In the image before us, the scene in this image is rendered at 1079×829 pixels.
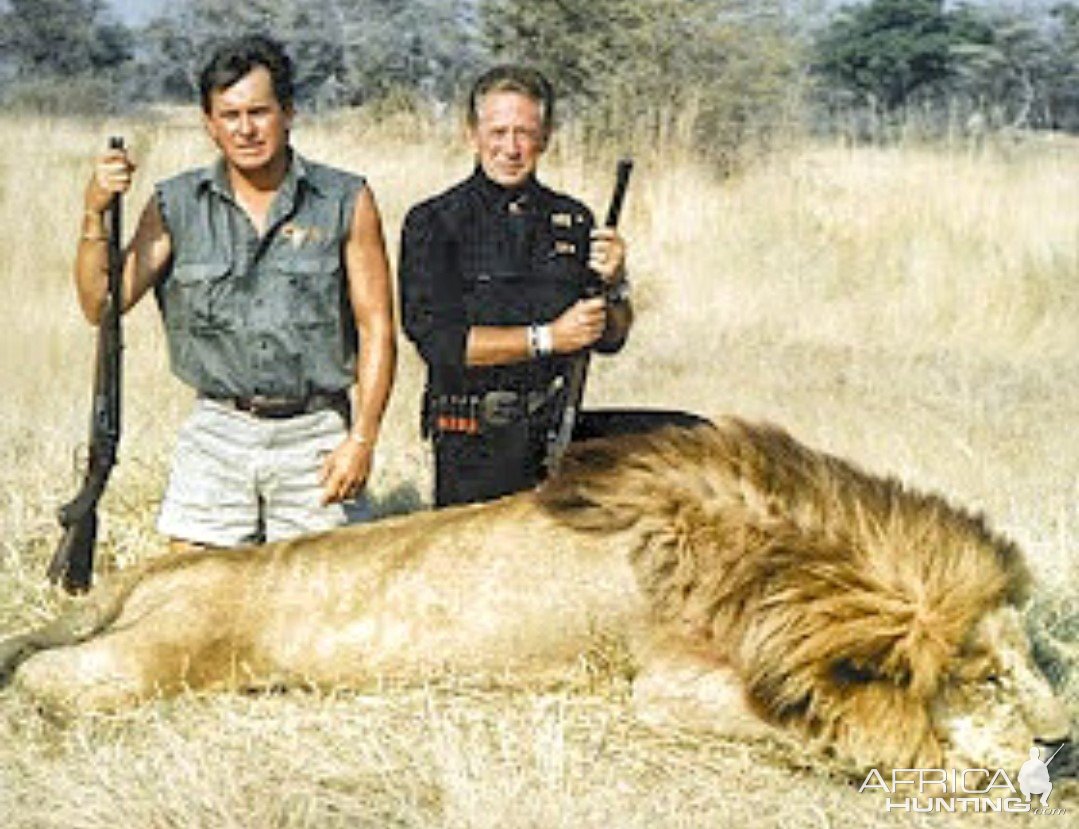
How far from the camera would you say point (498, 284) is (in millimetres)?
5113

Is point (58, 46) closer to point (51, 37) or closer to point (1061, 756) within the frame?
point (51, 37)

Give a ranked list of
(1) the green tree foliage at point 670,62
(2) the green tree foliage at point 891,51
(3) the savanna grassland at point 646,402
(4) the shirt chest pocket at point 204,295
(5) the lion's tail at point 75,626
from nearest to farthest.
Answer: (3) the savanna grassland at point 646,402
(5) the lion's tail at point 75,626
(4) the shirt chest pocket at point 204,295
(1) the green tree foliage at point 670,62
(2) the green tree foliage at point 891,51

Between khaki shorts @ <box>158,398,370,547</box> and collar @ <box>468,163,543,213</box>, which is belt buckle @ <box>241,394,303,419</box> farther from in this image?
collar @ <box>468,163,543,213</box>

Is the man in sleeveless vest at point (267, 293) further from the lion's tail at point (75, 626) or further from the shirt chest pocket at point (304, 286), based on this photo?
the lion's tail at point (75, 626)

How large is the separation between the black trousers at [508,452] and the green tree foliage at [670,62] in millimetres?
9741

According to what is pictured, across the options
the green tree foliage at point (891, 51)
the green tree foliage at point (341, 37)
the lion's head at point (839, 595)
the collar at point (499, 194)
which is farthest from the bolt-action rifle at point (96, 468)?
the green tree foliage at point (891, 51)

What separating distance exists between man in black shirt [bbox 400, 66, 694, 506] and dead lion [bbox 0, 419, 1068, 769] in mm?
819

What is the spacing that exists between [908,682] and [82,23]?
84.2 ft

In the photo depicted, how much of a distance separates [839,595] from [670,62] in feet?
41.4

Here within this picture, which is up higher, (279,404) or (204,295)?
(204,295)

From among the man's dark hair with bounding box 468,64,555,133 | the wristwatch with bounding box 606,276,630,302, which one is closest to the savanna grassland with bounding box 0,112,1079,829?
the wristwatch with bounding box 606,276,630,302

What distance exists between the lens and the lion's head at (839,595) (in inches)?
145

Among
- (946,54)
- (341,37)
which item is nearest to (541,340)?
(341,37)

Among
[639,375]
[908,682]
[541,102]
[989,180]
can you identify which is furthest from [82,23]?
[908,682]
